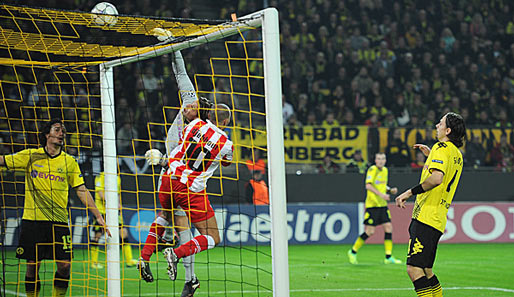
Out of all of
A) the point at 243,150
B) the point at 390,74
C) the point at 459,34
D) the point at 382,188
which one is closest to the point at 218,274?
the point at 382,188

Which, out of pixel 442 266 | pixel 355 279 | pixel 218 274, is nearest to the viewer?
pixel 355 279

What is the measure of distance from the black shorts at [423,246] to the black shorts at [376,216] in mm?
5524

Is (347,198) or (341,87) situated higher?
(341,87)

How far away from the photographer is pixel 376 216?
36.5 feet

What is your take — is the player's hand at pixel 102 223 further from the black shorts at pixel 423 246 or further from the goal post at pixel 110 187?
the black shorts at pixel 423 246

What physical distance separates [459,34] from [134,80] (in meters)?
10.2

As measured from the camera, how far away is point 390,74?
18.7m

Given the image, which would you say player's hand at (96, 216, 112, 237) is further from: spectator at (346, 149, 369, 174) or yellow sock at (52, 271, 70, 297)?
spectator at (346, 149, 369, 174)

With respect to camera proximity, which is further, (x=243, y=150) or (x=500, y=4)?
(x=500, y=4)

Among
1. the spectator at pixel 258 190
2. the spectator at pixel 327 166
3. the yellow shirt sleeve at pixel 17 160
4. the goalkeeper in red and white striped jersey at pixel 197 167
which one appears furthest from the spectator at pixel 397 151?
the yellow shirt sleeve at pixel 17 160

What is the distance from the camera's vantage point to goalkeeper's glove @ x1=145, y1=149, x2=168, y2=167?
6454 millimetres

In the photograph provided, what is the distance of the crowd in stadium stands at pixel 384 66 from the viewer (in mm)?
16531

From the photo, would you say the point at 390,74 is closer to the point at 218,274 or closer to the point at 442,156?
the point at 218,274

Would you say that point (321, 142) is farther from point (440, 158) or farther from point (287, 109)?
point (440, 158)
